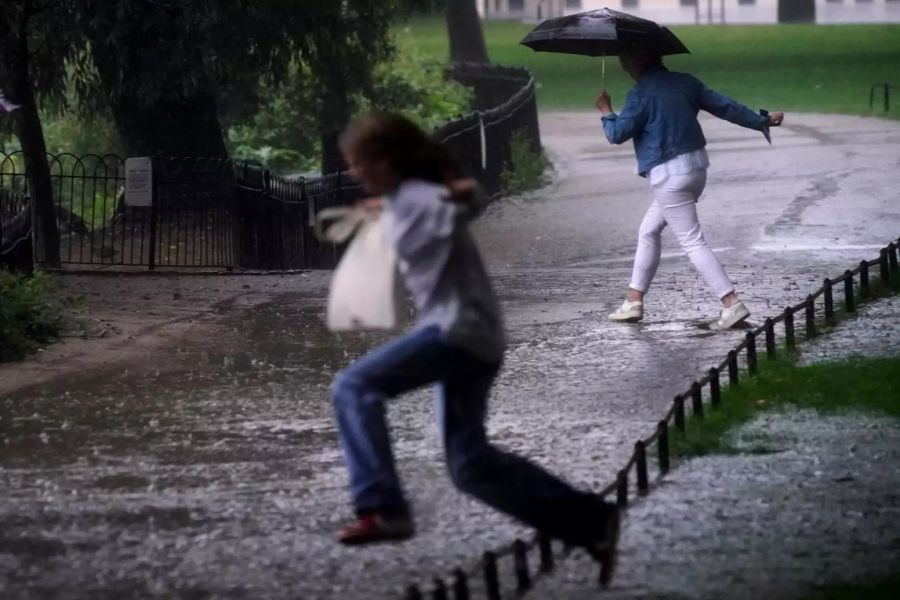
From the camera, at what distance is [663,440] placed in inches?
278

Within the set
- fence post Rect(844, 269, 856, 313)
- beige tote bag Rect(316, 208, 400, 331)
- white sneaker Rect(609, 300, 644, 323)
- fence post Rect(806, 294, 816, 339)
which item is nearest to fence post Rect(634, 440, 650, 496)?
beige tote bag Rect(316, 208, 400, 331)

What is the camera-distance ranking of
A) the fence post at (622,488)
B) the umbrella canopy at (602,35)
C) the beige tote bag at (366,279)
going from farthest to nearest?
the umbrella canopy at (602,35) → the fence post at (622,488) → the beige tote bag at (366,279)

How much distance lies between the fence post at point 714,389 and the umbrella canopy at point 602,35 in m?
3.28

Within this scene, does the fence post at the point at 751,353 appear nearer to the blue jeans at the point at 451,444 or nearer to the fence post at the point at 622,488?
the fence post at the point at 622,488

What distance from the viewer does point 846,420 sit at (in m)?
7.95

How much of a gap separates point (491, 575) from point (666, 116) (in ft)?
18.7

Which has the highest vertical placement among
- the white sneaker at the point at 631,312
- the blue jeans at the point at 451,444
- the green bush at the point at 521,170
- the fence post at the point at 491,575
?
the blue jeans at the point at 451,444

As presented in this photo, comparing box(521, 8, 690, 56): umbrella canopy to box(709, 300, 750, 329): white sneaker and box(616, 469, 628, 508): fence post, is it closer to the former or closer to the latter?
box(709, 300, 750, 329): white sneaker

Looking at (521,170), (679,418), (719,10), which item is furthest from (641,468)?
(719,10)

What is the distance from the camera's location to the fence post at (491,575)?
5246 millimetres

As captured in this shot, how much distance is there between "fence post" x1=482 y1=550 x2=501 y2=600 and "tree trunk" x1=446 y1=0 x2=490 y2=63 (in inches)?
1564

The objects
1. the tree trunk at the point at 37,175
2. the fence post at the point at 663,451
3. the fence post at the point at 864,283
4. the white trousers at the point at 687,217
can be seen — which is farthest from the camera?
the tree trunk at the point at 37,175

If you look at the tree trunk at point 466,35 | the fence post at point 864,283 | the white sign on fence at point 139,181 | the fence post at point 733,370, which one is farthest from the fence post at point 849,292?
the tree trunk at point 466,35

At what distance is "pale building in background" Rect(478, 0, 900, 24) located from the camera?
6969 centimetres
